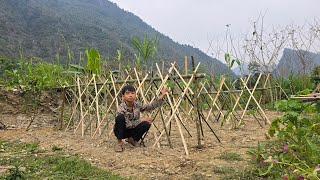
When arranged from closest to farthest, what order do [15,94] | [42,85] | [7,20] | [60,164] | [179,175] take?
1. [179,175]
2. [60,164]
3. [42,85]
4. [15,94]
5. [7,20]

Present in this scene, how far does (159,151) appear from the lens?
414cm

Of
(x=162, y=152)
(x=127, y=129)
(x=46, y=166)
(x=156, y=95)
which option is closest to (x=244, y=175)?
(x=162, y=152)

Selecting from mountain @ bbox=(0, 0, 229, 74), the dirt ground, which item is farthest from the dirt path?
mountain @ bbox=(0, 0, 229, 74)

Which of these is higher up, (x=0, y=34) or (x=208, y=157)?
(x=0, y=34)

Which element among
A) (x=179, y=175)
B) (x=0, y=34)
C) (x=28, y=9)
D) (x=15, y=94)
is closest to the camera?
(x=179, y=175)

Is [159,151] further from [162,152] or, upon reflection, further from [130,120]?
[130,120]

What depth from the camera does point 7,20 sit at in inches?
739

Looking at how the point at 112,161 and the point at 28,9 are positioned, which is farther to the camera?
the point at 28,9

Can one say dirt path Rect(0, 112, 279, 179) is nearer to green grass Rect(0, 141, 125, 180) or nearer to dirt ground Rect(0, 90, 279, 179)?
dirt ground Rect(0, 90, 279, 179)

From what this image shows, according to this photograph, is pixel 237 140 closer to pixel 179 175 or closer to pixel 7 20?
pixel 179 175

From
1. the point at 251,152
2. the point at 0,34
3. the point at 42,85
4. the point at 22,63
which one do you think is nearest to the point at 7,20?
the point at 0,34

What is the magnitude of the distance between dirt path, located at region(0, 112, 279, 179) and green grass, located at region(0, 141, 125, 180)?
21cm

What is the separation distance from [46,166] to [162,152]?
1.33 m

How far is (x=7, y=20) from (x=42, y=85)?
14074 millimetres
